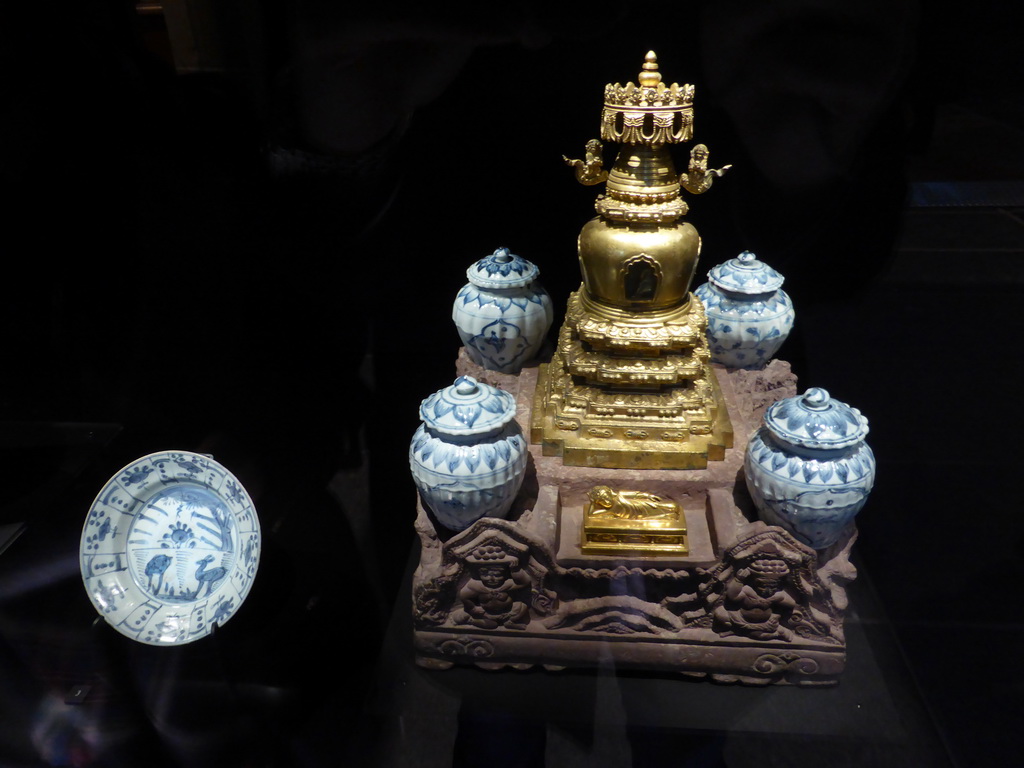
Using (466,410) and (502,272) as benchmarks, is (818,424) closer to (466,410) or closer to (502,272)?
→ (466,410)

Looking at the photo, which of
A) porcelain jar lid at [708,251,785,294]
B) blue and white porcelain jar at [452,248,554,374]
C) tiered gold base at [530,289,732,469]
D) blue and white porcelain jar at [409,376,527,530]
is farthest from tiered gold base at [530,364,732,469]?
porcelain jar lid at [708,251,785,294]

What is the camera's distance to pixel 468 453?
2332 millimetres

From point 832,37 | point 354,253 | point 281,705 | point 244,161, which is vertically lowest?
point 281,705

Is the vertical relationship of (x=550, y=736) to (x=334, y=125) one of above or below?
below

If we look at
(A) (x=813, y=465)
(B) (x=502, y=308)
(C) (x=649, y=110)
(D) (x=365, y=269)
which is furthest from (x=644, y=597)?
(D) (x=365, y=269)

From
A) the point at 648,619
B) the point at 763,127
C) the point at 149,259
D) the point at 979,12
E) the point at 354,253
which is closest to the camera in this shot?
the point at 979,12

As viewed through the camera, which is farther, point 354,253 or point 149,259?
point 354,253

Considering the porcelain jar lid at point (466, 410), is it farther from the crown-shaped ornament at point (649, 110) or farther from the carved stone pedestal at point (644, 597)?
the crown-shaped ornament at point (649, 110)

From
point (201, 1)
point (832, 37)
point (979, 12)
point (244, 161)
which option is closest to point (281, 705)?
point (244, 161)

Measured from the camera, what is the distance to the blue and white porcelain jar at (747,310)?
3017 mm

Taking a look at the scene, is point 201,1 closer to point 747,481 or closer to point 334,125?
point 334,125

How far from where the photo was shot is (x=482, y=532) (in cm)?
229

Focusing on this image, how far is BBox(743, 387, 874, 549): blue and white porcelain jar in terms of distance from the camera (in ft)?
7.43

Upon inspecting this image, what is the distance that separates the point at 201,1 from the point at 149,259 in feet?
3.21
